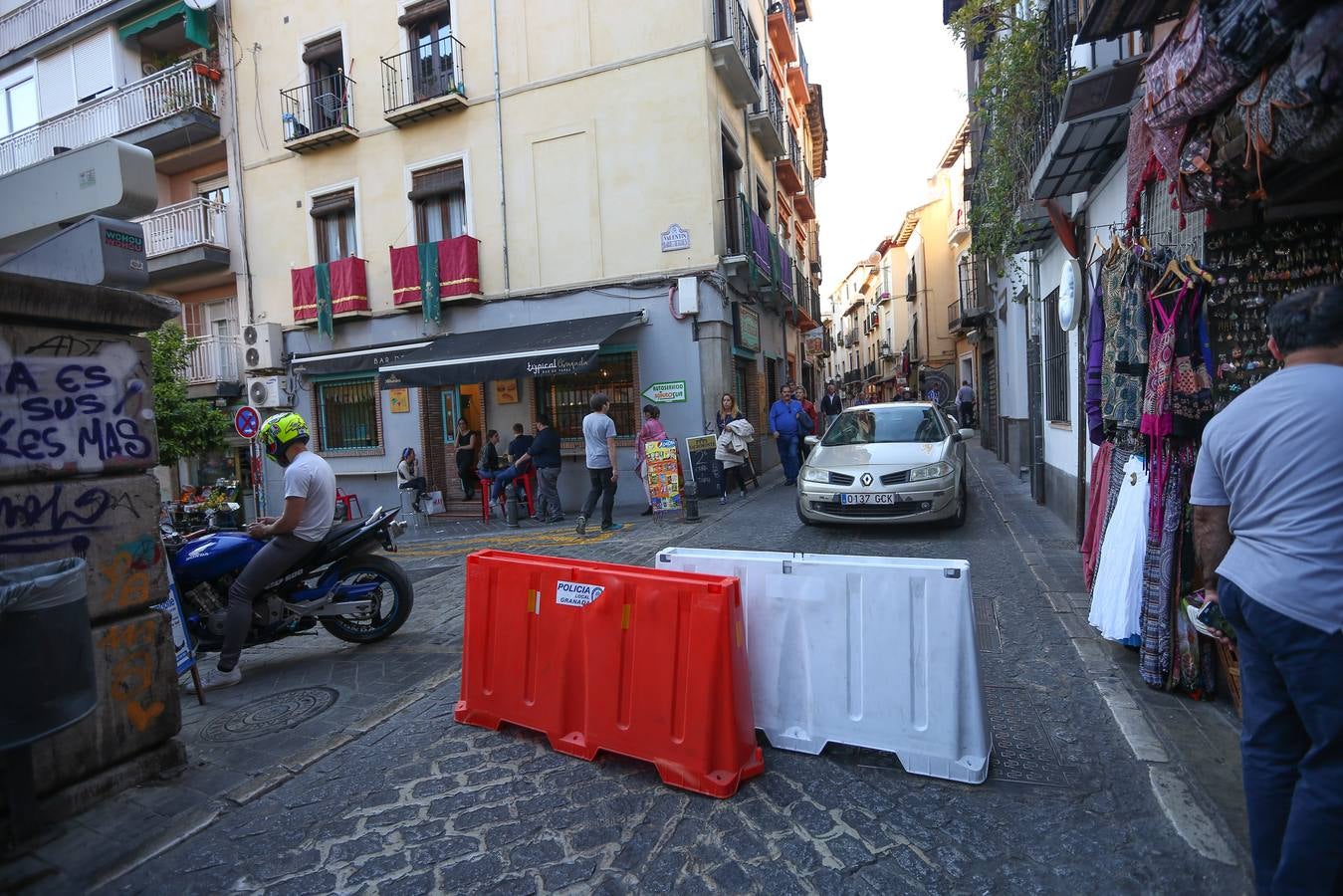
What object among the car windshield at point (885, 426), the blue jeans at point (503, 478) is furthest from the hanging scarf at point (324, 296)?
the car windshield at point (885, 426)

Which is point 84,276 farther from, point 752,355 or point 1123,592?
point 752,355

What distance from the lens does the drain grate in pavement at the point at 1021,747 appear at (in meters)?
2.88

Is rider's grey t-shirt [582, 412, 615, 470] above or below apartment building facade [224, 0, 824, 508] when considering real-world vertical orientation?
below

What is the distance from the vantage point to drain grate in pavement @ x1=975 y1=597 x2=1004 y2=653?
444cm

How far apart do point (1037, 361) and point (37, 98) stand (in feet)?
73.2

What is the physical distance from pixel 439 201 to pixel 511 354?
→ 4.48 m

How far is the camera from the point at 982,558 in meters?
6.66

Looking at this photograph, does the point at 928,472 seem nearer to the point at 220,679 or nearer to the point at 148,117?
the point at 220,679

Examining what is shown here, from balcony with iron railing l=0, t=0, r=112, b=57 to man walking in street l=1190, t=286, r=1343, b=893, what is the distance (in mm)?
21661

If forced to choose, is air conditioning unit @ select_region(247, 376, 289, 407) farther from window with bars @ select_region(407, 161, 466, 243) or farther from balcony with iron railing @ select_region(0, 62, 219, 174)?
balcony with iron railing @ select_region(0, 62, 219, 174)

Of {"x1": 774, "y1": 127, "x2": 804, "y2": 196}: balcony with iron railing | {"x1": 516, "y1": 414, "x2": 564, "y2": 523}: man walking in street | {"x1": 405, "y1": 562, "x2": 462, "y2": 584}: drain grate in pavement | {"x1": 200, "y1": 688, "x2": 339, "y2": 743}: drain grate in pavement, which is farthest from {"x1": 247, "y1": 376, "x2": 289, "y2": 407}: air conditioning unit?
{"x1": 774, "y1": 127, "x2": 804, "y2": 196}: balcony with iron railing

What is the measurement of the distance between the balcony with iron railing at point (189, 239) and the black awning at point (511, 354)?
6142 millimetres

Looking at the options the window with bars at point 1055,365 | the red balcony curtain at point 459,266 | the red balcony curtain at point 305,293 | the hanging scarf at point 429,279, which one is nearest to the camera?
the window with bars at point 1055,365

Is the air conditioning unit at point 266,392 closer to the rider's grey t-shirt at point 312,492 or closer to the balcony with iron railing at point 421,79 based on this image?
the balcony with iron railing at point 421,79
